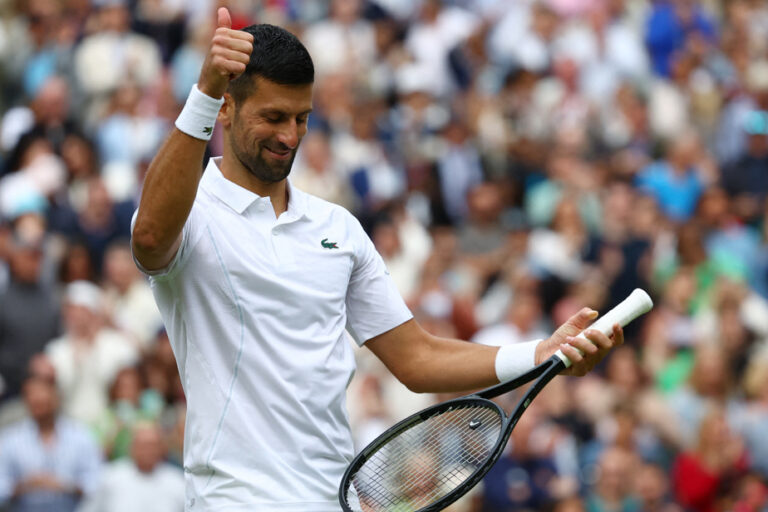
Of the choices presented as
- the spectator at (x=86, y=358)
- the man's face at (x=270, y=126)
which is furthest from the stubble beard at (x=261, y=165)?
the spectator at (x=86, y=358)

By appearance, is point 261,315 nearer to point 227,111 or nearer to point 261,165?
point 261,165

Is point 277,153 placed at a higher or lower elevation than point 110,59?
higher

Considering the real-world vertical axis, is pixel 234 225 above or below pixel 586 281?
above

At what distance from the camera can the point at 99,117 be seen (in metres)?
12.6

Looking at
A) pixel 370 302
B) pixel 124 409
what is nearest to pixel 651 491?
pixel 124 409

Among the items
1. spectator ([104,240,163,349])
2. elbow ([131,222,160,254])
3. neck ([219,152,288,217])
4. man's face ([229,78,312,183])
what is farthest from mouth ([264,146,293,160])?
spectator ([104,240,163,349])

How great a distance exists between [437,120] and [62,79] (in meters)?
3.42

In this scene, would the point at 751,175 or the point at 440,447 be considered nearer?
the point at 440,447

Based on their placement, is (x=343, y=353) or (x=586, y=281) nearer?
(x=343, y=353)

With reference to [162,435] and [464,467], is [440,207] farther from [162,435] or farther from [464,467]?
[464,467]

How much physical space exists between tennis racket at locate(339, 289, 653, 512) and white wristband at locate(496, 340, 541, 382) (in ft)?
0.19

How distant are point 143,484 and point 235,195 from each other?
499cm

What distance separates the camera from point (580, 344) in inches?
169

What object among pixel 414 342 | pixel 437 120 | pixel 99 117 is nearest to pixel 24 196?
pixel 99 117
